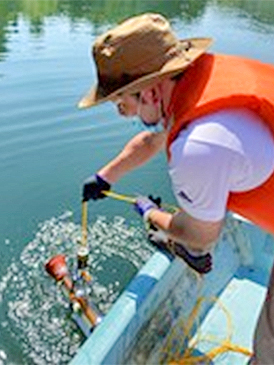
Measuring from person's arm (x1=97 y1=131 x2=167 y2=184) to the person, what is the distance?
38.3 inches

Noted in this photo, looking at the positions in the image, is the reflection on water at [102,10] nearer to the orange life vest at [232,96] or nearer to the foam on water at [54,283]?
the foam on water at [54,283]

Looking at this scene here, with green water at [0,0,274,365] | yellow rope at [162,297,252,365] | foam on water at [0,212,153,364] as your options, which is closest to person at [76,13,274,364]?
green water at [0,0,274,365]

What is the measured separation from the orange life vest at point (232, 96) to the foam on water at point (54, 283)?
240 centimetres

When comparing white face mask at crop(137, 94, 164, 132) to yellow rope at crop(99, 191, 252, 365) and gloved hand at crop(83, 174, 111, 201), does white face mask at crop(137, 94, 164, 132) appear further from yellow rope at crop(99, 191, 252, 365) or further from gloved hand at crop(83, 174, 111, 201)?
gloved hand at crop(83, 174, 111, 201)

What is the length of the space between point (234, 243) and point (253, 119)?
2.53 metres

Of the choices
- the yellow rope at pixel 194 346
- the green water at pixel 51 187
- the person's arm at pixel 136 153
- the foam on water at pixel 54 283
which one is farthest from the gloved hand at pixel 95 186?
the foam on water at pixel 54 283

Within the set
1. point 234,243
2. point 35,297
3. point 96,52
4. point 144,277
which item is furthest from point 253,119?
point 35,297

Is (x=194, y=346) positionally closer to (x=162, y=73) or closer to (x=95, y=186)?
(x=95, y=186)

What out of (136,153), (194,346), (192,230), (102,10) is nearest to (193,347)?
(194,346)

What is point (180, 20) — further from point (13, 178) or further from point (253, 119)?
point (253, 119)

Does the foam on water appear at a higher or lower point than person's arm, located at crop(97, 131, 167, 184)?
lower

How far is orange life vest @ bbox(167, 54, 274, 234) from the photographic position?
7.10 ft

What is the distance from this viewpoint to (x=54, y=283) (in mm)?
5016

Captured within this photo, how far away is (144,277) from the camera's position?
3549mm
